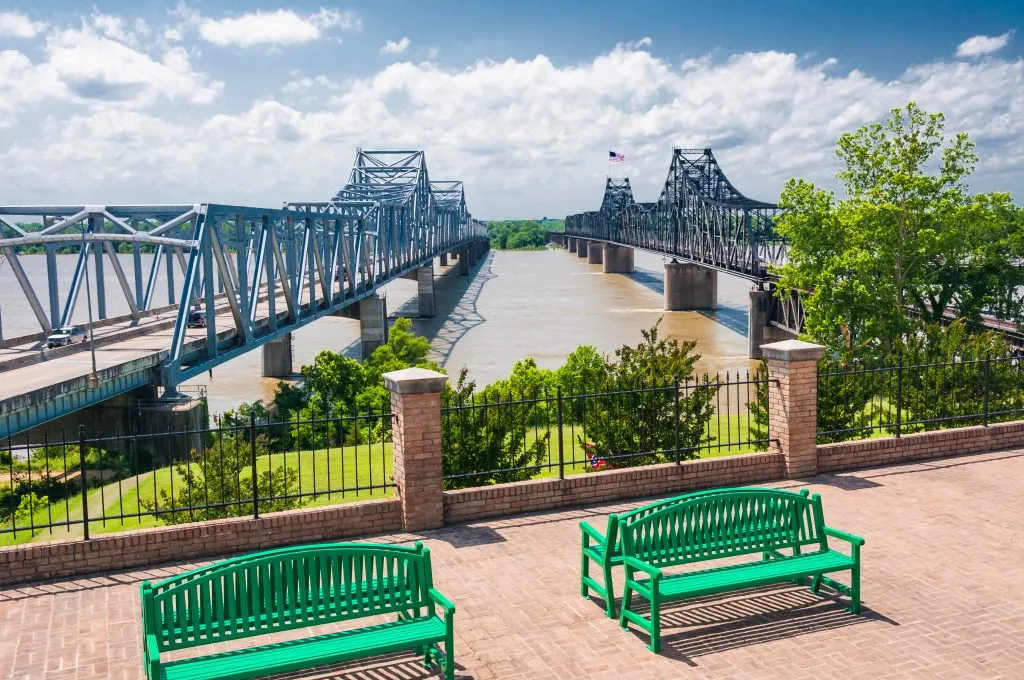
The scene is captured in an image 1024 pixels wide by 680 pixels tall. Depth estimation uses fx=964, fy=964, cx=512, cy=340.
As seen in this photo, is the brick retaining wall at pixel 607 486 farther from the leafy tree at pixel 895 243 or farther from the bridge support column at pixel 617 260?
the bridge support column at pixel 617 260

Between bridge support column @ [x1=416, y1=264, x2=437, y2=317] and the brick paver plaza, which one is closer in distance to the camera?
the brick paver plaza

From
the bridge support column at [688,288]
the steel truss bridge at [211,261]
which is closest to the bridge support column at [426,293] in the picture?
the steel truss bridge at [211,261]

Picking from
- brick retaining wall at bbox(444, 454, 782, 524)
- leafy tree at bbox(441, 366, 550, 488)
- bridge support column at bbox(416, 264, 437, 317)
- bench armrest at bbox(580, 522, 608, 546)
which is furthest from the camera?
bridge support column at bbox(416, 264, 437, 317)

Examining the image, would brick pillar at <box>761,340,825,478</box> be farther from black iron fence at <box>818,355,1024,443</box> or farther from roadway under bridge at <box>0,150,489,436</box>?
roadway under bridge at <box>0,150,489,436</box>

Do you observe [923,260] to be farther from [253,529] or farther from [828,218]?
[253,529]

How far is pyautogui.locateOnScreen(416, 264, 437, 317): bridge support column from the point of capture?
73000 millimetres

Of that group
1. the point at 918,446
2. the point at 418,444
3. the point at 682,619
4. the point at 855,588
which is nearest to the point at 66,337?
the point at 418,444

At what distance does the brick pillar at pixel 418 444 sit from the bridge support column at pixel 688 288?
64.8 meters

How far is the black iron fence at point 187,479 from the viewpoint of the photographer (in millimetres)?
10023

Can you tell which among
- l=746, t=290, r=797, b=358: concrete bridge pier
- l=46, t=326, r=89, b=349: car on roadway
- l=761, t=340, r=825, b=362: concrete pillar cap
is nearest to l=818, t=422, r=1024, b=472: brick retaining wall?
l=761, t=340, r=825, b=362: concrete pillar cap

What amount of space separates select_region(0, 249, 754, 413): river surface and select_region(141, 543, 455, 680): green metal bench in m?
19.6

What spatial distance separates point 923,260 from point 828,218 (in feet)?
10.8

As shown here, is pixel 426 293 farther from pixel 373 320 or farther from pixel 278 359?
pixel 278 359

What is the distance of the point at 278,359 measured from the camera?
1725 inches
